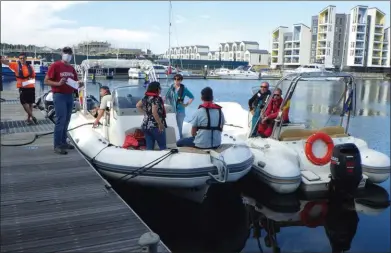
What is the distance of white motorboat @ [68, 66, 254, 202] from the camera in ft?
18.6

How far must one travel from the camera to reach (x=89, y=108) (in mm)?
10188

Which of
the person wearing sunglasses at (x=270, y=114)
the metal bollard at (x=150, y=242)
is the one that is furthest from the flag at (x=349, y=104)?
the metal bollard at (x=150, y=242)

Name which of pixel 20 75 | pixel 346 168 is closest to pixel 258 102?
pixel 346 168

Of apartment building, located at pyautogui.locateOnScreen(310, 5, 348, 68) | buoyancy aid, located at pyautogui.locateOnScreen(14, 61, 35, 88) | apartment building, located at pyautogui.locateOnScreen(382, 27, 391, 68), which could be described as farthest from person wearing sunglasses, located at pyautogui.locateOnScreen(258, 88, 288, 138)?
apartment building, located at pyautogui.locateOnScreen(382, 27, 391, 68)

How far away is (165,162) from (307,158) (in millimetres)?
2922

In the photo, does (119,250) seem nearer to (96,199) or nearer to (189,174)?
(96,199)

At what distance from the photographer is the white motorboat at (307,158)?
6.54m

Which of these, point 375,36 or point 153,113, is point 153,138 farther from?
point 375,36

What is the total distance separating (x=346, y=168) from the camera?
20.5ft

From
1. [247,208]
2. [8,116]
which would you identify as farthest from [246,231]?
[8,116]

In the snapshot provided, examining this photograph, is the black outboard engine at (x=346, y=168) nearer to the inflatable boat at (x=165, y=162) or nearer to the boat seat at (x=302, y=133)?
the boat seat at (x=302, y=133)

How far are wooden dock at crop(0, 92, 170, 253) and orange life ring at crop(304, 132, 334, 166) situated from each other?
3.86 m

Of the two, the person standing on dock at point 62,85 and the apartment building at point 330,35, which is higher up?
the apartment building at point 330,35

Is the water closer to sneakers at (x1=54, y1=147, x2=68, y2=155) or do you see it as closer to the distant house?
sneakers at (x1=54, y1=147, x2=68, y2=155)
